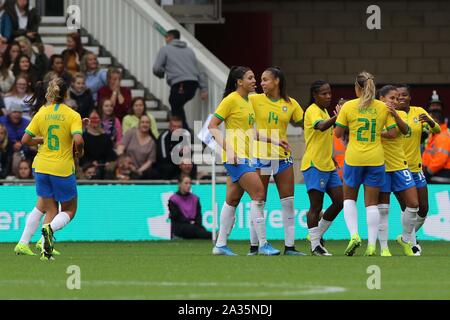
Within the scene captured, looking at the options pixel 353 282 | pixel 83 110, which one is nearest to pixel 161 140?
pixel 83 110

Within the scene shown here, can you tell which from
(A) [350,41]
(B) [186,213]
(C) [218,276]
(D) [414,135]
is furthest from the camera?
(A) [350,41]

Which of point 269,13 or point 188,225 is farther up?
point 269,13

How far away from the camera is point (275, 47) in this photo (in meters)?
29.6

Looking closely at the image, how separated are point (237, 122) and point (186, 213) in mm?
5954

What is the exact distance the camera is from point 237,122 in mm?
16656

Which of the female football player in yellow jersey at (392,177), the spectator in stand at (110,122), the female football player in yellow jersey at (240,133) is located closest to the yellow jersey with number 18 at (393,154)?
the female football player in yellow jersey at (392,177)

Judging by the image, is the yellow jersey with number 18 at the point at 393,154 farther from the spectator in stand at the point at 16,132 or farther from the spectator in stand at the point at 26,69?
the spectator in stand at the point at 26,69

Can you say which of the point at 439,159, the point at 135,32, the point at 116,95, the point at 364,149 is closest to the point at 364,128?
the point at 364,149

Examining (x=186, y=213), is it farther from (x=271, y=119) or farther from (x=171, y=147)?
(x=271, y=119)

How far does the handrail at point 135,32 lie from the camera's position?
2611cm

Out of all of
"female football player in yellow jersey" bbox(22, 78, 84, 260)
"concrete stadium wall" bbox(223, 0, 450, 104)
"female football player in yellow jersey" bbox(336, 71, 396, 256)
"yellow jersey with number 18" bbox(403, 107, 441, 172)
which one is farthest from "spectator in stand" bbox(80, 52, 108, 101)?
"female football player in yellow jersey" bbox(336, 71, 396, 256)

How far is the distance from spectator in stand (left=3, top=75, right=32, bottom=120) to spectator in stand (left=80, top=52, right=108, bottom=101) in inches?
44.8

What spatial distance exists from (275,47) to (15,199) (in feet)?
29.5
